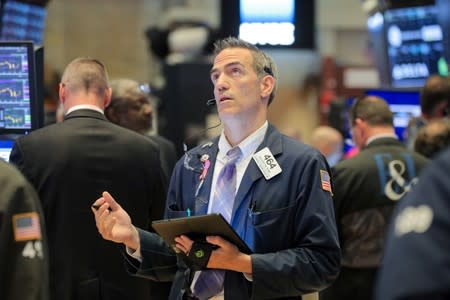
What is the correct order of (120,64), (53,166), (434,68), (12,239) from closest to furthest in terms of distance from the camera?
1. (12,239)
2. (53,166)
3. (434,68)
4. (120,64)

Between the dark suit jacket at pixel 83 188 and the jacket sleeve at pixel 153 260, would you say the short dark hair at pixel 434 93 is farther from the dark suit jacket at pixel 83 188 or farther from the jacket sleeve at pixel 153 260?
the jacket sleeve at pixel 153 260

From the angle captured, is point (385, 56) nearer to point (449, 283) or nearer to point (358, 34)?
point (449, 283)

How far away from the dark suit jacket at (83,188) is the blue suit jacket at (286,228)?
90 cm

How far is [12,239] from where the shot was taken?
243 cm

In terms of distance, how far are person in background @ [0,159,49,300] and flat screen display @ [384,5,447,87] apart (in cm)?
489

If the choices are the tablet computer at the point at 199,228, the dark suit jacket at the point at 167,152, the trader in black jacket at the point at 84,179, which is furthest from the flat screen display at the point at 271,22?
the tablet computer at the point at 199,228

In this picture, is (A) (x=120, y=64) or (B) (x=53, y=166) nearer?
(B) (x=53, y=166)

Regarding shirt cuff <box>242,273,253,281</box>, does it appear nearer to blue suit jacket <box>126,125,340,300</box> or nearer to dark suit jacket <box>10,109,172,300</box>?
blue suit jacket <box>126,125,340,300</box>

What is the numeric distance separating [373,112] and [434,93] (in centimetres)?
67

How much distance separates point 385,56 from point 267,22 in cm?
245

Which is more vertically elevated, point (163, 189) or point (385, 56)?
point (385, 56)

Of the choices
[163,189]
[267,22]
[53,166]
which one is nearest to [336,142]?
[267,22]

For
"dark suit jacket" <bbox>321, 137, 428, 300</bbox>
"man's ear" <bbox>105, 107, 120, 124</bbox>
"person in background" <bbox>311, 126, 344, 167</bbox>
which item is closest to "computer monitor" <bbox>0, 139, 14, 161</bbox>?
"man's ear" <bbox>105, 107, 120, 124</bbox>

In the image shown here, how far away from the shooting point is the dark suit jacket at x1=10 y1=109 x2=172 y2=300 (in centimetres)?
410
